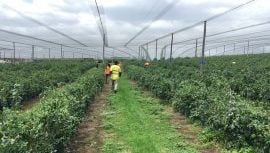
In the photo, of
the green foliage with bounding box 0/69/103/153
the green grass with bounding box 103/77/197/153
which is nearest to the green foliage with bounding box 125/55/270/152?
the green grass with bounding box 103/77/197/153

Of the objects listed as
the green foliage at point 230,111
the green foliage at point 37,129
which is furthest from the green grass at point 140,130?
the green foliage at point 37,129

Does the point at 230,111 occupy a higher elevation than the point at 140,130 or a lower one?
higher

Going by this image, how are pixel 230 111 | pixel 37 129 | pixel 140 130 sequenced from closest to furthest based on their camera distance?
1. pixel 37 129
2. pixel 230 111
3. pixel 140 130

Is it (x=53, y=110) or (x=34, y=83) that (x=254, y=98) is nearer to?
(x=34, y=83)

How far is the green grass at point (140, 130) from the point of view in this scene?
11.1 metres

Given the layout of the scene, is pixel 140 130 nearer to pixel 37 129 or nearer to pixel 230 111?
pixel 230 111

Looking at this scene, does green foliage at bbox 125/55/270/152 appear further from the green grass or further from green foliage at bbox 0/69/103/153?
green foliage at bbox 0/69/103/153

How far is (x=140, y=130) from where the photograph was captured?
13180 millimetres

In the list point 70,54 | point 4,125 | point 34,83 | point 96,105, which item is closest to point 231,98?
point 4,125

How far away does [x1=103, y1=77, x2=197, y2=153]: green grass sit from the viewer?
11.1 metres


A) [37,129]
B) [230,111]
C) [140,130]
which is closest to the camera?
[37,129]

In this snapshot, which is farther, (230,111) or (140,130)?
(140,130)

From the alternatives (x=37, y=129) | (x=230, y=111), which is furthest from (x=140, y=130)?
(x=37, y=129)

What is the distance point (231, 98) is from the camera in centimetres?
1227
